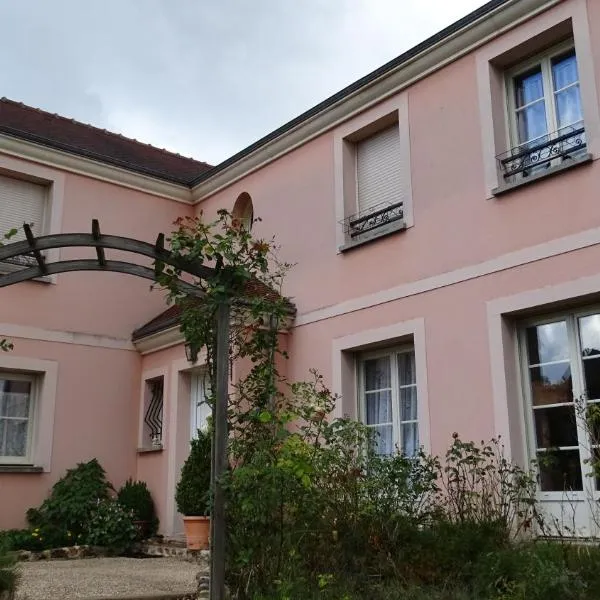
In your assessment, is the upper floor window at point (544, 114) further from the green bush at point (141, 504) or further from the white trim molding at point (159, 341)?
the green bush at point (141, 504)

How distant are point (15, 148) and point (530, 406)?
7.65 m

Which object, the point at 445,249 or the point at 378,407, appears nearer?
the point at 445,249

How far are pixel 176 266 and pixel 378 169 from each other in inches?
165

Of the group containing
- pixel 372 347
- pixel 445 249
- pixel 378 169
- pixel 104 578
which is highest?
pixel 378 169

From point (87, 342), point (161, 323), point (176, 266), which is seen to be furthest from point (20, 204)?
point (176, 266)

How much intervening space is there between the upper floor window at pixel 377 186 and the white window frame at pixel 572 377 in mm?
2190

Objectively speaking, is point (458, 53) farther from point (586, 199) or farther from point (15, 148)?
point (15, 148)

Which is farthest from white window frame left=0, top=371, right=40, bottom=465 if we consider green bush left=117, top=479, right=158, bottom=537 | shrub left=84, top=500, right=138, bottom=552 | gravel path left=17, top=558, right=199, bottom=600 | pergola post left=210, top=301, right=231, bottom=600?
pergola post left=210, top=301, right=231, bottom=600

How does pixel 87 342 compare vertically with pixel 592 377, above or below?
above

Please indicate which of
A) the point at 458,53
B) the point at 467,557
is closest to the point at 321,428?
the point at 467,557

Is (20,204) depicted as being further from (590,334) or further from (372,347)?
(590,334)

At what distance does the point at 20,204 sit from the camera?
34.9 ft

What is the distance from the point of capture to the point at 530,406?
6.89 metres

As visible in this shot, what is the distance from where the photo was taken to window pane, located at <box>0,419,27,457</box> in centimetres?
1001
